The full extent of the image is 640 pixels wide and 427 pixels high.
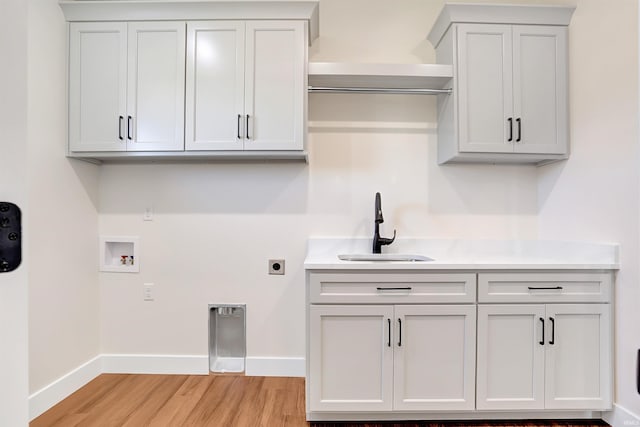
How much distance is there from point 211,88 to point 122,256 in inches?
53.8

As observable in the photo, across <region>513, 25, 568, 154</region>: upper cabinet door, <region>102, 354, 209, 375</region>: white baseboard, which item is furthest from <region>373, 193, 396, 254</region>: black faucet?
<region>102, 354, 209, 375</region>: white baseboard

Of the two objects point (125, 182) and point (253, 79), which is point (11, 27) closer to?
point (253, 79)

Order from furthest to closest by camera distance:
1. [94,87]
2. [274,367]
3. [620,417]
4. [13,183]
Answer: [274,367] < [94,87] < [620,417] < [13,183]

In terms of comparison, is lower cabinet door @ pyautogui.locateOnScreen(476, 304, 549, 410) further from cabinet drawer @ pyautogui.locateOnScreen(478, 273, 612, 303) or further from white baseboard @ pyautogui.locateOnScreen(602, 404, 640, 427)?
white baseboard @ pyautogui.locateOnScreen(602, 404, 640, 427)

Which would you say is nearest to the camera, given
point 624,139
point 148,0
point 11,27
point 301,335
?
point 11,27

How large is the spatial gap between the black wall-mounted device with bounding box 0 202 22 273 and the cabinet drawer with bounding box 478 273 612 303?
185cm

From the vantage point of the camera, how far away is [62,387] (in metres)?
2.07

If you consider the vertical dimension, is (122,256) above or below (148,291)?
above

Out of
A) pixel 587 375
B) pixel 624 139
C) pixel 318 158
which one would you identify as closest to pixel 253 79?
pixel 318 158

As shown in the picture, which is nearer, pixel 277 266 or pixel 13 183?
pixel 13 183

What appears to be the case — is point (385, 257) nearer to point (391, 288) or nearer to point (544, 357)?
point (391, 288)

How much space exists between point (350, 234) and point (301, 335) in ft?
2.60

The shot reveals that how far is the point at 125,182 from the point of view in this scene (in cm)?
245

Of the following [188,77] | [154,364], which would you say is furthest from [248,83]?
[154,364]
